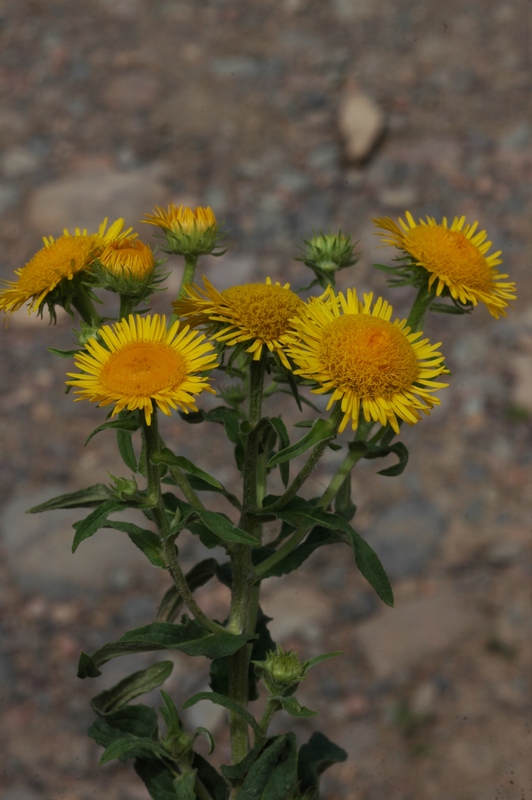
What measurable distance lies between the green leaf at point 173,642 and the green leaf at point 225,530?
272 mm

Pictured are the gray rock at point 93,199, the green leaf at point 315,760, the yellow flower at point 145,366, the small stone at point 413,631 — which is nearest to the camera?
the yellow flower at point 145,366

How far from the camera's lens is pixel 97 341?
1894 mm

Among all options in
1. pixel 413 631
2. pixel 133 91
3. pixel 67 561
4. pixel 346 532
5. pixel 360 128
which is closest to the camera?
pixel 346 532

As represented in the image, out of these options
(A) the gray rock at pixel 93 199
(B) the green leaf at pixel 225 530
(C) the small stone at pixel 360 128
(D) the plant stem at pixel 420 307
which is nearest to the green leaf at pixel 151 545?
(B) the green leaf at pixel 225 530

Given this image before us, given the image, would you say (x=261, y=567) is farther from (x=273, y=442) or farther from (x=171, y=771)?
(x=171, y=771)

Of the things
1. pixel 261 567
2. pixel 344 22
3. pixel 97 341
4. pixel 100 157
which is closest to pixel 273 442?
pixel 261 567

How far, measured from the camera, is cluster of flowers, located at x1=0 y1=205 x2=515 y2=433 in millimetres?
1762

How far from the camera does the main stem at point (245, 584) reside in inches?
74.1

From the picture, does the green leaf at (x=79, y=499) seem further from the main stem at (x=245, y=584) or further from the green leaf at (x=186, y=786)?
the green leaf at (x=186, y=786)

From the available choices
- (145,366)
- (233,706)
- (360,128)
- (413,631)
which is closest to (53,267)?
(145,366)

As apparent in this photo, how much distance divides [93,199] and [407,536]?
129 inches

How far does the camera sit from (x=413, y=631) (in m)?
4.56

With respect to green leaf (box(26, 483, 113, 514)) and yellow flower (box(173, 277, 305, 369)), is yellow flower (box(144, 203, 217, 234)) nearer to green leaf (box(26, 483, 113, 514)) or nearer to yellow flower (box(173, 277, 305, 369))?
yellow flower (box(173, 277, 305, 369))

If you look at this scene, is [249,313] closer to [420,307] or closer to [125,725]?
[420,307]
